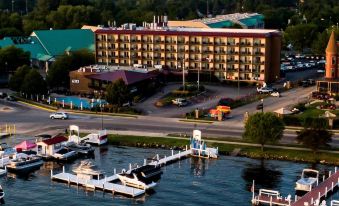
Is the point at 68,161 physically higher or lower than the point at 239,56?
lower

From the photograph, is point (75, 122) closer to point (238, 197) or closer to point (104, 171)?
point (104, 171)

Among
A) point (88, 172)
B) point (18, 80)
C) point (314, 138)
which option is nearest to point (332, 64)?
point (314, 138)

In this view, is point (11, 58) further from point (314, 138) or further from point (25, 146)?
point (314, 138)

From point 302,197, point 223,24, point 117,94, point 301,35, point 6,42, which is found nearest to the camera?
point 302,197

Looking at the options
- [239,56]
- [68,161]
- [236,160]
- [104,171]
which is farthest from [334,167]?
[239,56]

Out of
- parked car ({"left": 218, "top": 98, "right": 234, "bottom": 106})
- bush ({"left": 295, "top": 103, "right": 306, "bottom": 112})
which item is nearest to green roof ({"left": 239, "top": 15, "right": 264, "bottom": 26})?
parked car ({"left": 218, "top": 98, "right": 234, "bottom": 106})

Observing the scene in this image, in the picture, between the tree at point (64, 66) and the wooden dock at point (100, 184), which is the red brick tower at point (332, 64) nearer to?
the tree at point (64, 66)
